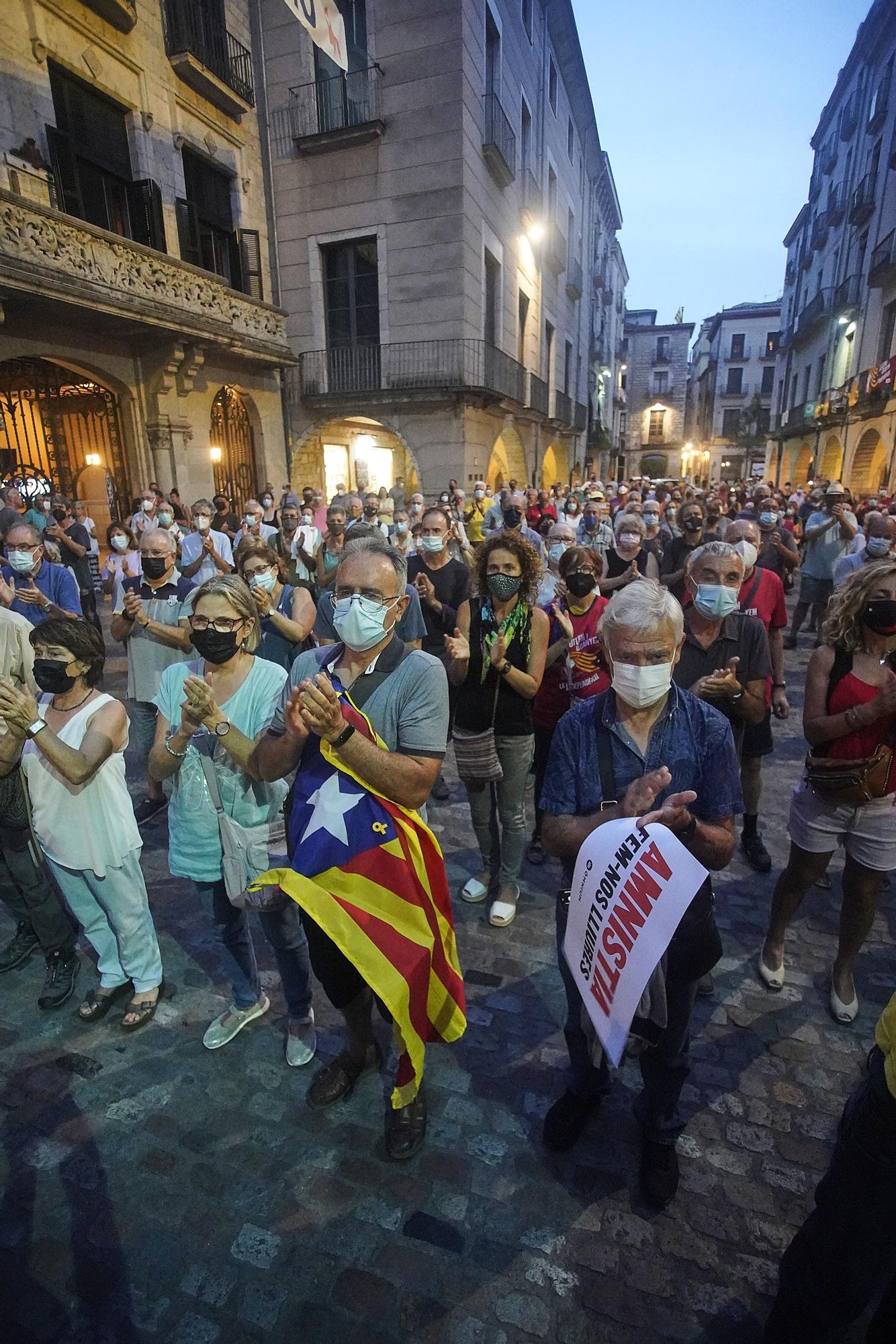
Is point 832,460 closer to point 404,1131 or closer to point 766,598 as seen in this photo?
point 766,598

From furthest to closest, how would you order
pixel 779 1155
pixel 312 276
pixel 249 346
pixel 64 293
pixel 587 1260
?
pixel 312 276, pixel 249 346, pixel 64 293, pixel 779 1155, pixel 587 1260

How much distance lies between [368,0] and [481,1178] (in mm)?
21096

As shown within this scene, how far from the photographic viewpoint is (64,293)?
10.0m

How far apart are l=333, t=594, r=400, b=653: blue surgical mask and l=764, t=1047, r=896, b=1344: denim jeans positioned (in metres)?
1.78

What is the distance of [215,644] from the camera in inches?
102

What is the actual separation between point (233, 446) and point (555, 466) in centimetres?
1743

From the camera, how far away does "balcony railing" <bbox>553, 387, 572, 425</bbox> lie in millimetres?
26469

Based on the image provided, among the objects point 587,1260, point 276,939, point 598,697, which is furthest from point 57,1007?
point 598,697

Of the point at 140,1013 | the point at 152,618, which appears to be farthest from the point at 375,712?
the point at 152,618

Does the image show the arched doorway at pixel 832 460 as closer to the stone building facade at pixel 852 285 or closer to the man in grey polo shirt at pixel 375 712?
the stone building facade at pixel 852 285

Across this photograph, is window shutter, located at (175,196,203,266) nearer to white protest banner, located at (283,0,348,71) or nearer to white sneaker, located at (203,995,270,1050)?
white protest banner, located at (283,0,348,71)

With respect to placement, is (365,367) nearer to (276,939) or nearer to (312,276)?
(312,276)

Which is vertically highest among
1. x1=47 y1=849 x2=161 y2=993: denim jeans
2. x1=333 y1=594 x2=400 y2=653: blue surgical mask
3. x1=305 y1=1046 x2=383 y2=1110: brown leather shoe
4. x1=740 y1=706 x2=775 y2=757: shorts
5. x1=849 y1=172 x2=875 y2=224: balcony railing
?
x1=849 y1=172 x2=875 y2=224: balcony railing

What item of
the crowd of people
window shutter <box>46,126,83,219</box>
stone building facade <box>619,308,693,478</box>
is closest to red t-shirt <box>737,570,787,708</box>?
the crowd of people
